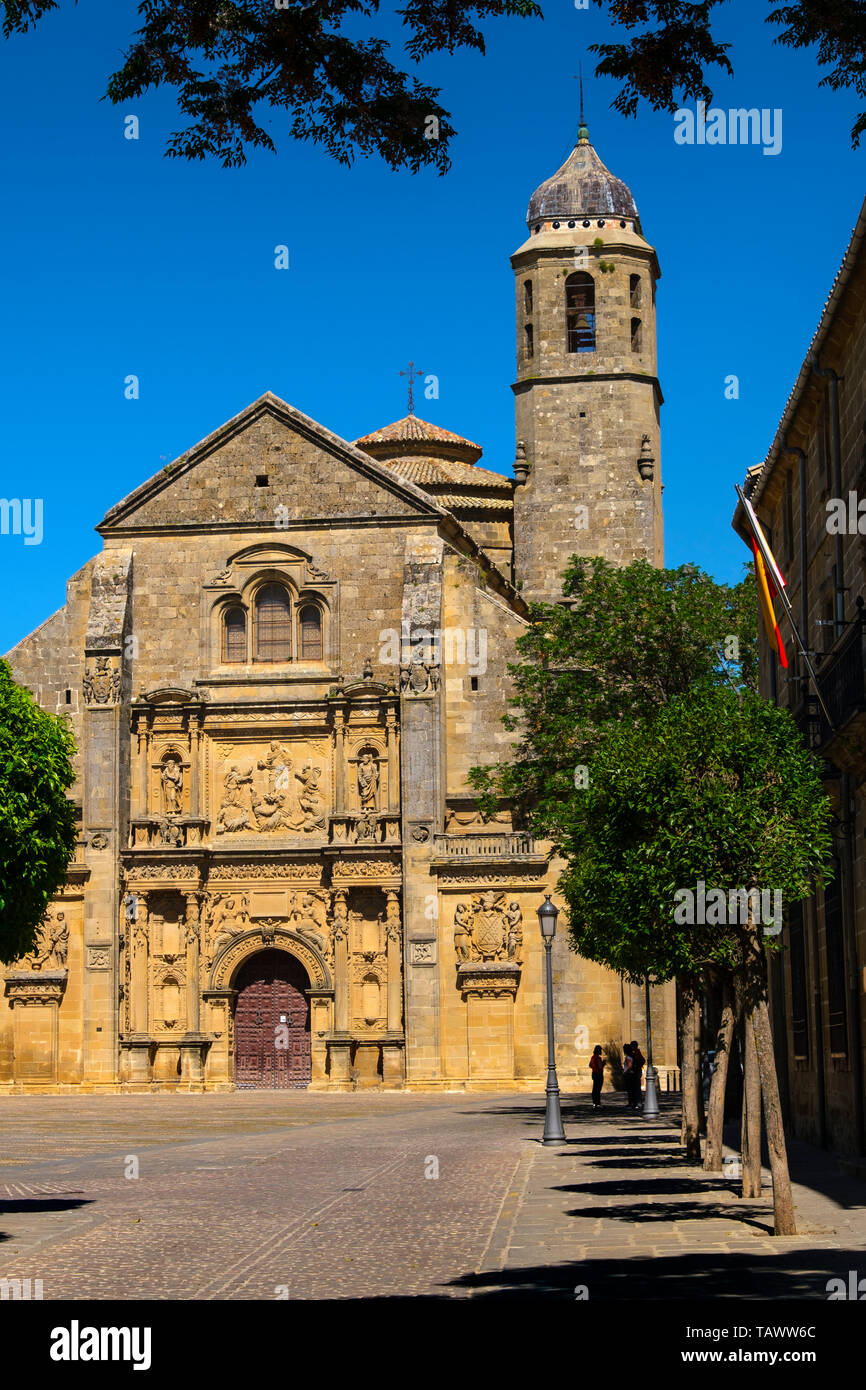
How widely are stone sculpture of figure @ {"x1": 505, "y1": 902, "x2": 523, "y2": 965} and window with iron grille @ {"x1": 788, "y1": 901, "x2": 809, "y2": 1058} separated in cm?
1672

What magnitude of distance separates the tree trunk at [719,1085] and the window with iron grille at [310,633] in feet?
Result: 94.8

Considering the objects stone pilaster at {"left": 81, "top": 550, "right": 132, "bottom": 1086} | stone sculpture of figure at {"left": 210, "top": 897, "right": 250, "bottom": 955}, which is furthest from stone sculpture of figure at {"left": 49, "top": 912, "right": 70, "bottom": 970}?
stone sculpture of figure at {"left": 210, "top": 897, "right": 250, "bottom": 955}

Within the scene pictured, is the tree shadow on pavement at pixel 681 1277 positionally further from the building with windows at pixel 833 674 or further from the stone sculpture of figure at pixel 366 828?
the stone sculpture of figure at pixel 366 828

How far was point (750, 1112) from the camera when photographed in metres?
17.9

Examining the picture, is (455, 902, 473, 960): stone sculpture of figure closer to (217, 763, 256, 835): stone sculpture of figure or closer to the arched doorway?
the arched doorway

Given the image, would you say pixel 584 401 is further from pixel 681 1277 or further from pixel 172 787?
pixel 681 1277

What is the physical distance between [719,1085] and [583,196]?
39618 millimetres

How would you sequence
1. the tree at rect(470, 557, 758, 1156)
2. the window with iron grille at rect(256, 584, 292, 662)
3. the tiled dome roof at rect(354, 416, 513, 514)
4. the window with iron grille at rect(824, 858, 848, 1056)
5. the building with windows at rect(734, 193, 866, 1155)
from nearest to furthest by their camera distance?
the building with windows at rect(734, 193, 866, 1155), the window with iron grille at rect(824, 858, 848, 1056), the tree at rect(470, 557, 758, 1156), the window with iron grille at rect(256, 584, 292, 662), the tiled dome roof at rect(354, 416, 513, 514)

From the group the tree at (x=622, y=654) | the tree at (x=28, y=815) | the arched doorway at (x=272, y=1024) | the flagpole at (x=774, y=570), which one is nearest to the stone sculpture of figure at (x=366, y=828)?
the arched doorway at (x=272, y=1024)

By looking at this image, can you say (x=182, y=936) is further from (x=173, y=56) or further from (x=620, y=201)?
(x=173, y=56)

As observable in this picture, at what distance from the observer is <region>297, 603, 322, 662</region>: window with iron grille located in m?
49.6
